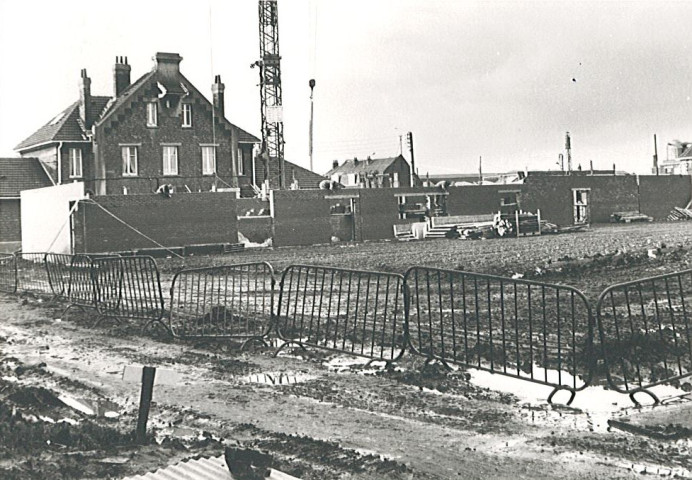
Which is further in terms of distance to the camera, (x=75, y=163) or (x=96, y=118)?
(x=96, y=118)

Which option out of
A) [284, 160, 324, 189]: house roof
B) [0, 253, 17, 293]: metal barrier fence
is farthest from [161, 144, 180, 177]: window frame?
[0, 253, 17, 293]: metal barrier fence

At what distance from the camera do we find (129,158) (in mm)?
36938

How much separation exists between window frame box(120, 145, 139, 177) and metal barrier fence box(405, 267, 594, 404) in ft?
85.9

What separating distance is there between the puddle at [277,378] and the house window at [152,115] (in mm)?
31779

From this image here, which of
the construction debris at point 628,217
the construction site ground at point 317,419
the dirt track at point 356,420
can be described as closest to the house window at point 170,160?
the construction debris at point 628,217

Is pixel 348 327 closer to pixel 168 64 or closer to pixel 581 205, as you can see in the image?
pixel 168 64

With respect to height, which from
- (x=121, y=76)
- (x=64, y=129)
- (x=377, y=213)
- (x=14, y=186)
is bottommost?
(x=377, y=213)

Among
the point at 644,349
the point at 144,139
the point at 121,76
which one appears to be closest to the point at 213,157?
the point at 144,139

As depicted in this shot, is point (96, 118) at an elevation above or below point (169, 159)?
above

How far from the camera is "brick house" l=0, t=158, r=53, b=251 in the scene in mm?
33969

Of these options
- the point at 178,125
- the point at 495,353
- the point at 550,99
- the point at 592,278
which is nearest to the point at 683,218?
the point at 178,125

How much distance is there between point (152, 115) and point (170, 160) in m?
2.48

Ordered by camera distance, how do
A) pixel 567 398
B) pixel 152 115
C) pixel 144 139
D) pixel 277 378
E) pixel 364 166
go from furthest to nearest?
pixel 364 166, pixel 152 115, pixel 144 139, pixel 277 378, pixel 567 398

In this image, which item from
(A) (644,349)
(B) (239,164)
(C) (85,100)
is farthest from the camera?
(B) (239,164)
